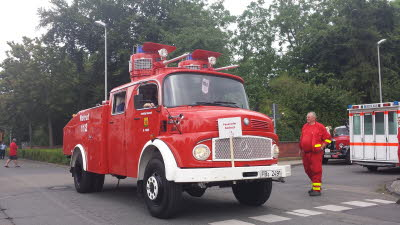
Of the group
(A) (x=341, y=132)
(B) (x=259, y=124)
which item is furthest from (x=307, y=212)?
(A) (x=341, y=132)

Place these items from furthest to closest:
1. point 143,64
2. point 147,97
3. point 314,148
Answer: point 143,64 → point 314,148 → point 147,97

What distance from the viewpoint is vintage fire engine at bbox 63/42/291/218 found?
6.80 metres

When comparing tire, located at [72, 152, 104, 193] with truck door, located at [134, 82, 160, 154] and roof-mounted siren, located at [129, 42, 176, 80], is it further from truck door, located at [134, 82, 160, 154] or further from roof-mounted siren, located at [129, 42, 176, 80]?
truck door, located at [134, 82, 160, 154]

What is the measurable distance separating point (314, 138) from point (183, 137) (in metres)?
3.85

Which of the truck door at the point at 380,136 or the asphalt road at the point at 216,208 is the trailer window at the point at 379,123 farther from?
the asphalt road at the point at 216,208

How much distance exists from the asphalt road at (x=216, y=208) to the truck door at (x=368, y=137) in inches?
157

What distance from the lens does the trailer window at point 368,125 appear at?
609 inches

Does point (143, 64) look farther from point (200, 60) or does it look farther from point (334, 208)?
point (334, 208)

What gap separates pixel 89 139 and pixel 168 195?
4199mm

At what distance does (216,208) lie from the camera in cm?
820

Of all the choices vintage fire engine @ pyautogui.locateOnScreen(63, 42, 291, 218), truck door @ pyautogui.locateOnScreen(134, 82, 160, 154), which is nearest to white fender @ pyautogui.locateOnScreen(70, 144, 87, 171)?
vintage fire engine @ pyautogui.locateOnScreen(63, 42, 291, 218)

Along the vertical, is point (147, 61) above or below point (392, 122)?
above

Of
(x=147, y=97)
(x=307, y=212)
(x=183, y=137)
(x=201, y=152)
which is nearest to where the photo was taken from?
(x=201, y=152)

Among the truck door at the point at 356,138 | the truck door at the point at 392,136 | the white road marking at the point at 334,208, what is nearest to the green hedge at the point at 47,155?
the truck door at the point at 356,138
